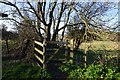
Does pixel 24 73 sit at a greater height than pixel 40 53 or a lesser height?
lesser

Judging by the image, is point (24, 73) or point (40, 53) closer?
point (24, 73)

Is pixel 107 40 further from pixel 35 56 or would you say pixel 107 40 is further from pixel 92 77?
pixel 35 56

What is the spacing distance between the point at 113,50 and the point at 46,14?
5.37 m

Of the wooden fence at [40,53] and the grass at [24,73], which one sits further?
the wooden fence at [40,53]

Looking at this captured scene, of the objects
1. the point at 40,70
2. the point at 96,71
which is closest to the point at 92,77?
the point at 96,71

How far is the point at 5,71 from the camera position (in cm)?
1095

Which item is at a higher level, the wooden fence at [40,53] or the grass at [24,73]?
the wooden fence at [40,53]

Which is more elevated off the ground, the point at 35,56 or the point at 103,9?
the point at 103,9

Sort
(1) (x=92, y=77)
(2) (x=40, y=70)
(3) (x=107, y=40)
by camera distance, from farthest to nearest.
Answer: (3) (x=107, y=40), (2) (x=40, y=70), (1) (x=92, y=77)

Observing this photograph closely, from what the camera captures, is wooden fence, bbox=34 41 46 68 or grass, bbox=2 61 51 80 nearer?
grass, bbox=2 61 51 80

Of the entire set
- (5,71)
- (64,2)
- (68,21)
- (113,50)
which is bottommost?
(5,71)

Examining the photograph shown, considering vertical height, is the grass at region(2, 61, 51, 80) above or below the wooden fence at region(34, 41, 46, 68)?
below

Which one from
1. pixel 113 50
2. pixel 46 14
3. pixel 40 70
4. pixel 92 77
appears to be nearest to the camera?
pixel 92 77

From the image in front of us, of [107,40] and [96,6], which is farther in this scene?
[96,6]
